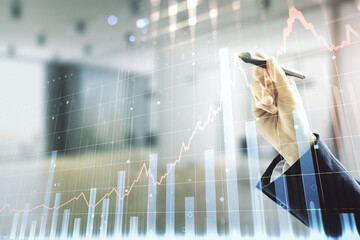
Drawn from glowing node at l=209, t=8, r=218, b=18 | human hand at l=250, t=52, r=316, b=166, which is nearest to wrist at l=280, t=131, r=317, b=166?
human hand at l=250, t=52, r=316, b=166

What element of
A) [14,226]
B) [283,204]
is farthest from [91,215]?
[283,204]

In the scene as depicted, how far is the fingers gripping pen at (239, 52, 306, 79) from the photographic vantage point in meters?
2.21

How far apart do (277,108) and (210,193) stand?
2.92 feet

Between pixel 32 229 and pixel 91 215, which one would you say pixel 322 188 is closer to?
pixel 91 215

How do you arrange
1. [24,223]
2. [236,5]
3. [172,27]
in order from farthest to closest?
[24,223]
[172,27]
[236,5]

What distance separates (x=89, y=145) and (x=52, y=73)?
1.57 metres

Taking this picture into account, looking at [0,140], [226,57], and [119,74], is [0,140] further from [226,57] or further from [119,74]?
[226,57]

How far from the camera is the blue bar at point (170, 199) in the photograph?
7.98ft

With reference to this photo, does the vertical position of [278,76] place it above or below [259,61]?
below

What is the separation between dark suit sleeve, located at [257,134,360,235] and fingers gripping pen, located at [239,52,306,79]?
0.53 m

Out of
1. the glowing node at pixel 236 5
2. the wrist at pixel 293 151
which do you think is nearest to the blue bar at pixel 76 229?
the wrist at pixel 293 151

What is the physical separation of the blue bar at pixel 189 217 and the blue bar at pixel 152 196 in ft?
1.10

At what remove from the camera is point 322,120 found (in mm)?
2018

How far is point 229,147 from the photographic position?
7.75 ft
